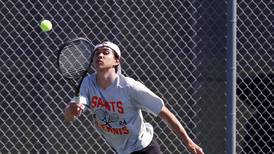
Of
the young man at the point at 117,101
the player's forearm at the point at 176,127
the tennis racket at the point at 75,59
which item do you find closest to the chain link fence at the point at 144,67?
the tennis racket at the point at 75,59

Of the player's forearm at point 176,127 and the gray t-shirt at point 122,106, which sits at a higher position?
the gray t-shirt at point 122,106

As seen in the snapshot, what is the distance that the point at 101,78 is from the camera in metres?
4.62

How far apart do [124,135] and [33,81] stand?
74.2 inches

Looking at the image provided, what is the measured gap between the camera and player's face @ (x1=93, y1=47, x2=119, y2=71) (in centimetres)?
455

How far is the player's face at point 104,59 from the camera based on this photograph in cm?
455

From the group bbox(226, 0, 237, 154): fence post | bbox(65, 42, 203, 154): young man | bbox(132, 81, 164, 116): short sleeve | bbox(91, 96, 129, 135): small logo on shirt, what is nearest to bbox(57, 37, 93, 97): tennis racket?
bbox(65, 42, 203, 154): young man

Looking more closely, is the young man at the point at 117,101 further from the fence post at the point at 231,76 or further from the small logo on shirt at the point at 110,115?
the fence post at the point at 231,76

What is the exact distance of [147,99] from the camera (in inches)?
179

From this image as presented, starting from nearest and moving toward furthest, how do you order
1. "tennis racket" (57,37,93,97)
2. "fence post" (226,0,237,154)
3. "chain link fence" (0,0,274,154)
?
"tennis racket" (57,37,93,97) → "fence post" (226,0,237,154) → "chain link fence" (0,0,274,154)

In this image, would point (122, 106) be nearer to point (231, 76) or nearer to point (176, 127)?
point (176, 127)

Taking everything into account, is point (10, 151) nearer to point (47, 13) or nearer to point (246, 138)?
point (47, 13)

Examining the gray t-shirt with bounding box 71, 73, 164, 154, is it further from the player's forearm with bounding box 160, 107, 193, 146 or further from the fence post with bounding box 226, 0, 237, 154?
the fence post with bounding box 226, 0, 237, 154

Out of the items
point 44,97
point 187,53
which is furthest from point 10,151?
point 187,53

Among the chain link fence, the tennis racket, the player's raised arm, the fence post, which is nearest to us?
the player's raised arm
